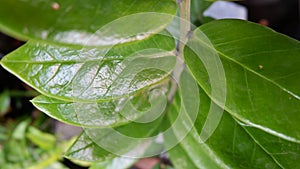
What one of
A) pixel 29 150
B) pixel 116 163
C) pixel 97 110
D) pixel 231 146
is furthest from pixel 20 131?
pixel 231 146

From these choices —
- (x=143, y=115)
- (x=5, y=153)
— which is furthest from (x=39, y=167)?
(x=143, y=115)

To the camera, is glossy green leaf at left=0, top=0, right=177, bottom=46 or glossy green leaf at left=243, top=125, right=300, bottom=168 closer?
glossy green leaf at left=0, top=0, right=177, bottom=46

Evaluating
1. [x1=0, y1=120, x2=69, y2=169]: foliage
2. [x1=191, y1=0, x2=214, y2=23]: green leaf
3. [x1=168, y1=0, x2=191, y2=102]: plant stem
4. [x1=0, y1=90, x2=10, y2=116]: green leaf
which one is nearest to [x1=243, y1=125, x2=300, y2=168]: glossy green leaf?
[x1=168, y1=0, x2=191, y2=102]: plant stem

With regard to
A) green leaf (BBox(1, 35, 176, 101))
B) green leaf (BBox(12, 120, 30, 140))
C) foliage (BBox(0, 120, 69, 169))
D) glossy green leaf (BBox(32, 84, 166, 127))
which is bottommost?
foliage (BBox(0, 120, 69, 169))

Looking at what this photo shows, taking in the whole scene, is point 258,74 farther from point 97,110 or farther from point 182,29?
point 97,110

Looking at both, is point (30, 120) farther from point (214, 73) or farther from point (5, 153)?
point (214, 73)

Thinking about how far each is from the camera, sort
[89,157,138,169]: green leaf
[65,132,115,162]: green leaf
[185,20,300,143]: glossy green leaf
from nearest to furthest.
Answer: [185,20,300,143]: glossy green leaf → [65,132,115,162]: green leaf → [89,157,138,169]: green leaf

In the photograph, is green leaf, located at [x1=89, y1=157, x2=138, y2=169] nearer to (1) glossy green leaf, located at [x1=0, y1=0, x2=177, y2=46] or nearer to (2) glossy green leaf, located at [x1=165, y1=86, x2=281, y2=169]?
(2) glossy green leaf, located at [x1=165, y1=86, x2=281, y2=169]
